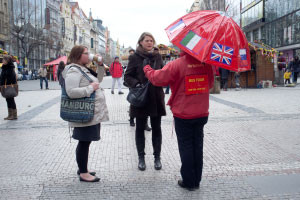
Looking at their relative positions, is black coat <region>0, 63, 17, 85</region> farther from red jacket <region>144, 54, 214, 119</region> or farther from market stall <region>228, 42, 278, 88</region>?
market stall <region>228, 42, 278, 88</region>

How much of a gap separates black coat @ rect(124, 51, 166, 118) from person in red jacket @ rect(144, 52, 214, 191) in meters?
0.54

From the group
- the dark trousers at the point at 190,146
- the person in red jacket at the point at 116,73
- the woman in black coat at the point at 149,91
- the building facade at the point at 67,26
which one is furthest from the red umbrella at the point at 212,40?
the building facade at the point at 67,26

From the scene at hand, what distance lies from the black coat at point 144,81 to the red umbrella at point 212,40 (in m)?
0.93

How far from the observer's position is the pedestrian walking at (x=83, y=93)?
341 cm

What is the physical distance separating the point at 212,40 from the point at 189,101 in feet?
2.28

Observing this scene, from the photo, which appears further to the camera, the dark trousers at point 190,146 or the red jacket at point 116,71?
the red jacket at point 116,71

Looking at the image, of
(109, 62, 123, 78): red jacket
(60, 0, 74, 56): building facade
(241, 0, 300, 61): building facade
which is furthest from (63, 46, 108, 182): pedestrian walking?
(60, 0, 74, 56): building facade

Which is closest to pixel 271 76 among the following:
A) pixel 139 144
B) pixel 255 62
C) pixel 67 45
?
pixel 255 62

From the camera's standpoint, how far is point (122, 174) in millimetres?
3988

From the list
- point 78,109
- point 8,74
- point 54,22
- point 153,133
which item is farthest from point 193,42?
point 54,22

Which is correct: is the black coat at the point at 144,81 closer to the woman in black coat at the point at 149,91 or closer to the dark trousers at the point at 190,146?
the woman in black coat at the point at 149,91

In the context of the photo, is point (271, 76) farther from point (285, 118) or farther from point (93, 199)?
point (93, 199)

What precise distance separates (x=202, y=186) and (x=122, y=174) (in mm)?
1037

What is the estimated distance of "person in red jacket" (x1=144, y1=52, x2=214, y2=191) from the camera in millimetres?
3289
